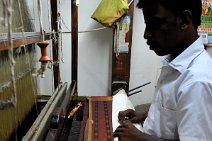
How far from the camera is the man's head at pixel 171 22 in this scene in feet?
2.23

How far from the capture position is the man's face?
0.69 m

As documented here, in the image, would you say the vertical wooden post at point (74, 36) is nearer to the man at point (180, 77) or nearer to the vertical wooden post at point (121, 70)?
the vertical wooden post at point (121, 70)

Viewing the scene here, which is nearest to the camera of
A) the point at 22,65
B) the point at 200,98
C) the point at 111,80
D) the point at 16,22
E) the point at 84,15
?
the point at 200,98

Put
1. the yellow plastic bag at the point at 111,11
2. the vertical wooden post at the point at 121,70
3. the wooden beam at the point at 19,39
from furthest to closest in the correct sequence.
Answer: the vertical wooden post at the point at 121,70, the yellow plastic bag at the point at 111,11, the wooden beam at the point at 19,39

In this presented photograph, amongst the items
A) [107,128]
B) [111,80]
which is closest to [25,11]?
[107,128]

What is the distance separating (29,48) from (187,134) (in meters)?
1.06

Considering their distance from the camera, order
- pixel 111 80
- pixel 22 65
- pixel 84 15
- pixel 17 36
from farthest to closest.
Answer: pixel 111 80, pixel 84 15, pixel 22 65, pixel 17 36

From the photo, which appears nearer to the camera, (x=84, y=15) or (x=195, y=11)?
(x=195, y=11)

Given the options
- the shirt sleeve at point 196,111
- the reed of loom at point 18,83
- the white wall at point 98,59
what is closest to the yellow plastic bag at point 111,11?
the white wall at point 98,59

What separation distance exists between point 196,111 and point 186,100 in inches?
1.6

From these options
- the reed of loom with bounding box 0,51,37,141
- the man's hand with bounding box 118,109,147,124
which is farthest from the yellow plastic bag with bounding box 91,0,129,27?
the man's hand with bounding box 118,109,147,124

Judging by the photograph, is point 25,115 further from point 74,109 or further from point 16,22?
point 16,22

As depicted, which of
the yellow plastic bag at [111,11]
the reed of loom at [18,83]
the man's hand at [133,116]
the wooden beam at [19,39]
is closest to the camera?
the wooden beam at [19,39]

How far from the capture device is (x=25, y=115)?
4.08 ft
